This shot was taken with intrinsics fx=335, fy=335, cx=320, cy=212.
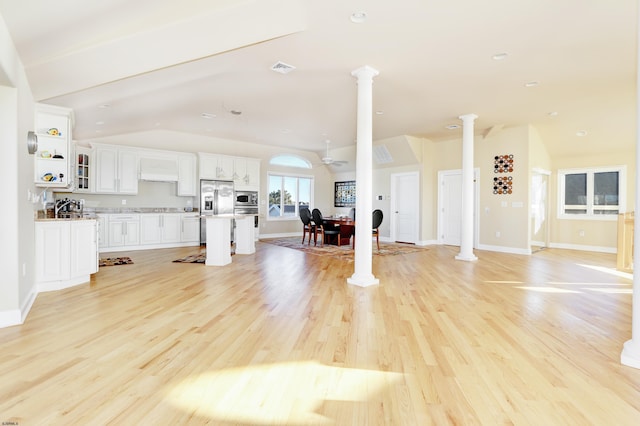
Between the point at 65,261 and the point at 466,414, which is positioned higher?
the point at 65,261

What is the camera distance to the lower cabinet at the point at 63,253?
397cm

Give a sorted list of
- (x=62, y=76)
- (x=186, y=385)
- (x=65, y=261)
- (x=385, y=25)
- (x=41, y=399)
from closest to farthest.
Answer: (x=41, y=399)
(x=186, y=385)
(x=385, y=25)
(x=62, y=76)
(x=65, y=261)

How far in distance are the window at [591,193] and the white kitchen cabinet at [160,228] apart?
30.8 ft

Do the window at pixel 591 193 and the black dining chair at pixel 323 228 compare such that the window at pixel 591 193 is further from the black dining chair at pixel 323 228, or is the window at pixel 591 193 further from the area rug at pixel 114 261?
the area rug at pixel 114 261

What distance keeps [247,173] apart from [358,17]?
22.3ft

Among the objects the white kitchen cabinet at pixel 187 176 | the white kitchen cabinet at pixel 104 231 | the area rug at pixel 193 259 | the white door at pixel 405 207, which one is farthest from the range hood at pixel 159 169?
the white door at pixel 405 207

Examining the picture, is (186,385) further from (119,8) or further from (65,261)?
(65,261)

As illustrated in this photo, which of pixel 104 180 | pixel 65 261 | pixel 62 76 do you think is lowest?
pixel 65 261

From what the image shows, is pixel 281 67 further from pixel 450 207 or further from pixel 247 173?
pixel 450 207

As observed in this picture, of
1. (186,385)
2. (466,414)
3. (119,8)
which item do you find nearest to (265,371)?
(186,385)

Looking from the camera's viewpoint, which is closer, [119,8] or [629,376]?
[629,376]

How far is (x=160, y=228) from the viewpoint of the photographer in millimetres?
7789

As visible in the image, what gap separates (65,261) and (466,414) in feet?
15.1

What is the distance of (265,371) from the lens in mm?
2074
